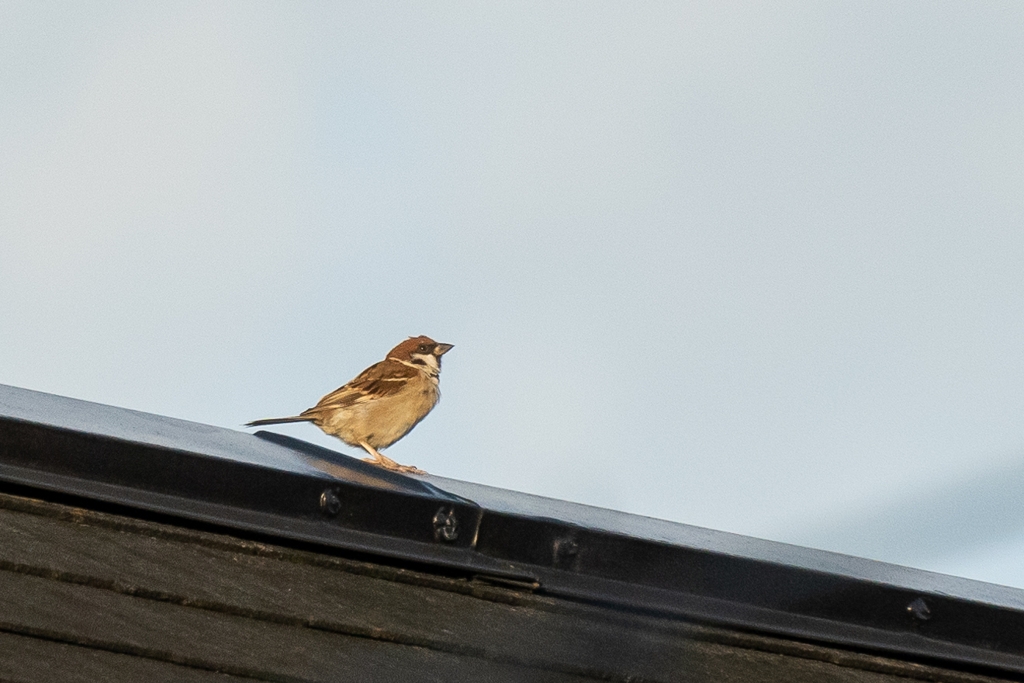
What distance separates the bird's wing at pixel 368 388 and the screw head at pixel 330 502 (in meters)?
3.00

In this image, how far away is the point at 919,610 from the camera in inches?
98.6

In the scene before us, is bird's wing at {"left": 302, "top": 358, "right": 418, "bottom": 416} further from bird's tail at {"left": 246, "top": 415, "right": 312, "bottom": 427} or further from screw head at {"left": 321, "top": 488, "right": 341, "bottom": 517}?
screw head at {"left": 321, "top": 488, "right": 341, "bottom": 517}

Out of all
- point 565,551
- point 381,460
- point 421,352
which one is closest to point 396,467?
point 381,460

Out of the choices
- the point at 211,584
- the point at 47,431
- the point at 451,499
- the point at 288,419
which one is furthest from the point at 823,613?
the point at 288,419

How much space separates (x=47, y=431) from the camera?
2123 mm

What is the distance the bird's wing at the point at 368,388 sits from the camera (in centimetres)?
531

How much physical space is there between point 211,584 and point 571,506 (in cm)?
177

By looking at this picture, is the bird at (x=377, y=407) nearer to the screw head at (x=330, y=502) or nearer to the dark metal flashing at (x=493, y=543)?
the dark metal flashing at (x=493, y=543)

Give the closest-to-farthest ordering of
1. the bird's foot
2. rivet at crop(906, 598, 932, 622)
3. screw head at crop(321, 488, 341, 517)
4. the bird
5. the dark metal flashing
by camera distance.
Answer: the dark metal flashing, screw head at crop(321, 488, 341, 517), rivet at crop(906, 598, 932, 622), the bird's foot, the bird

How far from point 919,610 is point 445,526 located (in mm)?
1118

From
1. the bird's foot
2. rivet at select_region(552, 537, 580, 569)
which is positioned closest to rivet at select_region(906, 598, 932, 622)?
rivet at select_region(552, 537, 580, 569)

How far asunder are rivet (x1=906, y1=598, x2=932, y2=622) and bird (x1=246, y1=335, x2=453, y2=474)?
10.1ft

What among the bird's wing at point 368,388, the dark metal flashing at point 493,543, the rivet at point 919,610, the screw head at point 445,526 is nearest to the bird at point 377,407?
the bird's wing at point 368,388

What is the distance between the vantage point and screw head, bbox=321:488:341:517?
2.29 meters
